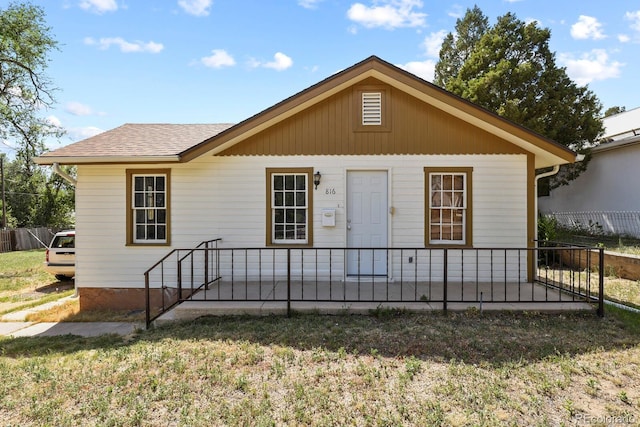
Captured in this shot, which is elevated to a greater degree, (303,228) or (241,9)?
(241,9)

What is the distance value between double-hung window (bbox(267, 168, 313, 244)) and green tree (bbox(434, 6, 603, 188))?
10.9 m

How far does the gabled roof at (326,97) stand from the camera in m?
6.47

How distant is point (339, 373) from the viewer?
362 cm

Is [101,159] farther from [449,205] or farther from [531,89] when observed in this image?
[531,89]

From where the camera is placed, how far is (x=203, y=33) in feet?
32.6

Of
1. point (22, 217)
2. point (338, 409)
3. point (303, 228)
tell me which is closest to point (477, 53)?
point (303, 228)

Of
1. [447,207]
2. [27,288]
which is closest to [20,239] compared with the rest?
[27,288]

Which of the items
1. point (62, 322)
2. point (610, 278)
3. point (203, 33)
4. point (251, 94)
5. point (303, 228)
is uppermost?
point (203, 33)

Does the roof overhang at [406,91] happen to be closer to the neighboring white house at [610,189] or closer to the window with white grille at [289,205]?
the window with white grille at [289,205]

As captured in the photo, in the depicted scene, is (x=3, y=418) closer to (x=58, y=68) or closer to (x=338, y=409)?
(x=338, y=409)

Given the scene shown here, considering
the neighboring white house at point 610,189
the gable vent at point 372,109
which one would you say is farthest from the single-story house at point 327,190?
the neighboring white house at point 610,189

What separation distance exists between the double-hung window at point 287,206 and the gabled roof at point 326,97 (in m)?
1.08

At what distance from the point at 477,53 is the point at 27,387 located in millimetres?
18392

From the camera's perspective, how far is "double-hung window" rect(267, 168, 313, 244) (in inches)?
283
